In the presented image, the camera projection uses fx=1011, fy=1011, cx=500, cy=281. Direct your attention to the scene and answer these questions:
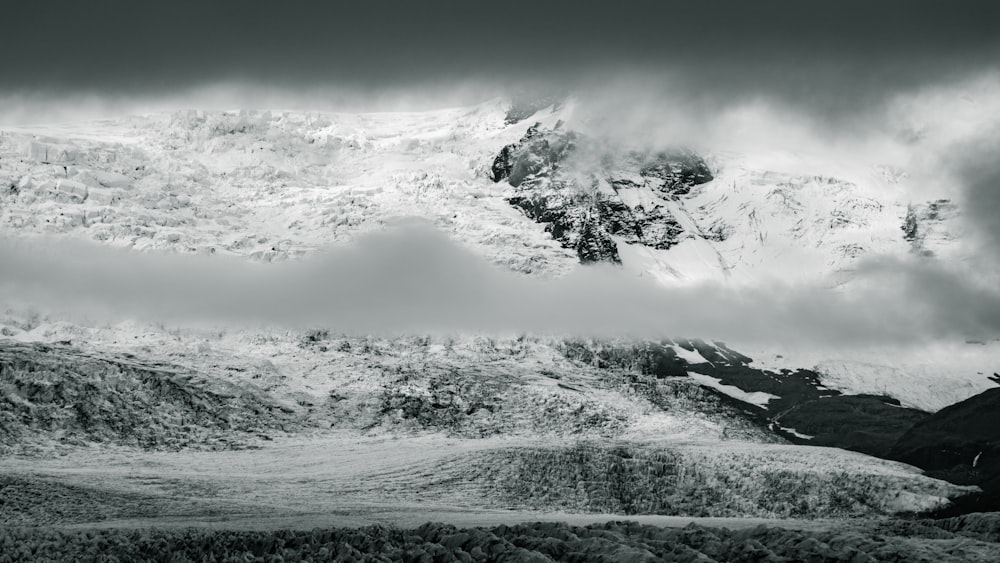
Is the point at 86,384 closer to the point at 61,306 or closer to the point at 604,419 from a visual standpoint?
the point at 61,306

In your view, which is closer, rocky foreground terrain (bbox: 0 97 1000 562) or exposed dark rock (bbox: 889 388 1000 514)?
rocky foreground terrain (bbox: 0 97 1000 562)

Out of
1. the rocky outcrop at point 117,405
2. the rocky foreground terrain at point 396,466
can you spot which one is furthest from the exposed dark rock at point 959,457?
the rocky outcrop at point 117,405

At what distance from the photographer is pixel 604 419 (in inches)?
6491

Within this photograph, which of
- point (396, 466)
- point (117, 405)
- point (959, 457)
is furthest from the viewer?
point (959, 457)

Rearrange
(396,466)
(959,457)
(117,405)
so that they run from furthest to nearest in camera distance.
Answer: (959,457), (117,405), (396,466)

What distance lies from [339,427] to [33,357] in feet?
151

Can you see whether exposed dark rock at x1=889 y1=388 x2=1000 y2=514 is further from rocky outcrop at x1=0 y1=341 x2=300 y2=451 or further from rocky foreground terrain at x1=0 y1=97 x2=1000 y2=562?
rocky outcrop at x1=0 y1=341 x2=300 y2=451

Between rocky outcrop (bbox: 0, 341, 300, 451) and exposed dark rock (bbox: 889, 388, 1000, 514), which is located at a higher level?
rocky outcrop (bbox: 0, 341, 300, 451)

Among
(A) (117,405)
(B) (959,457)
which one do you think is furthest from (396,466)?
(B) (959,457)

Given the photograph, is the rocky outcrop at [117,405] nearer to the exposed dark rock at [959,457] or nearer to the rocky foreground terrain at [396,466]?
the rocky foreground terrain at [396,466]

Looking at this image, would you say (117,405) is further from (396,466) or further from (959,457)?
(959,457)

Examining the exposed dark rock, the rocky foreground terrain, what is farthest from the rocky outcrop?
the exposed dark rock

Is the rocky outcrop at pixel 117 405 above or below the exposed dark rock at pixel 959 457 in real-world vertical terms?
above

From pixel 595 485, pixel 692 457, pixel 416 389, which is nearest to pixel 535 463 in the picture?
pixel 595 485
